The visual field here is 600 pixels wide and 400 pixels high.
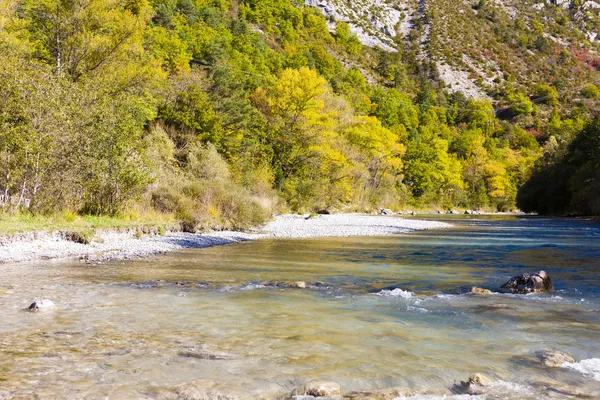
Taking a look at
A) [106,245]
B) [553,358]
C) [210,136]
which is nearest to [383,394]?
[553,358]

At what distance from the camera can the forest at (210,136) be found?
16.3 metres

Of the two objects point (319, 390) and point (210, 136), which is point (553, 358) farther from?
point (210, 136)

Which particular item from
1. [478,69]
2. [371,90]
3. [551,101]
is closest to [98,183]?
[371,90]

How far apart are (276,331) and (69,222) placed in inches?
437

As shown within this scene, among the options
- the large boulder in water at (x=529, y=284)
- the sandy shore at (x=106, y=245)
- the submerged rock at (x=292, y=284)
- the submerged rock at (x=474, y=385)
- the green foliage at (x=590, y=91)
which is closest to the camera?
the submerged rock at (x=474, y=385)

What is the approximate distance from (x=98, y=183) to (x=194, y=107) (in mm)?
17468

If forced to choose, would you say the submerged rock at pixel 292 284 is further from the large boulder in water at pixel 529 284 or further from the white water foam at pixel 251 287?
the large boulder in water at pixel 529 284

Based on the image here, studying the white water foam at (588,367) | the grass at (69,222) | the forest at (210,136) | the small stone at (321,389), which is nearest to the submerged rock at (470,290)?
the white water foam at (588,367)

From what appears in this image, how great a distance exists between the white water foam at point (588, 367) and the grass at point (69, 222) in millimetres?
12191

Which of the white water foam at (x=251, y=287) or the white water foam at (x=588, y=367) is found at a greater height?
the white water foam at (x=588, y=367)

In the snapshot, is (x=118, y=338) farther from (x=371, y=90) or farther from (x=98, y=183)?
(x=371, y=90)

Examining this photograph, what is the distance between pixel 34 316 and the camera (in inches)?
247

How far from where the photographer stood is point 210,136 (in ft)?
110

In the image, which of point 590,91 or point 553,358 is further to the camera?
point 590,91
